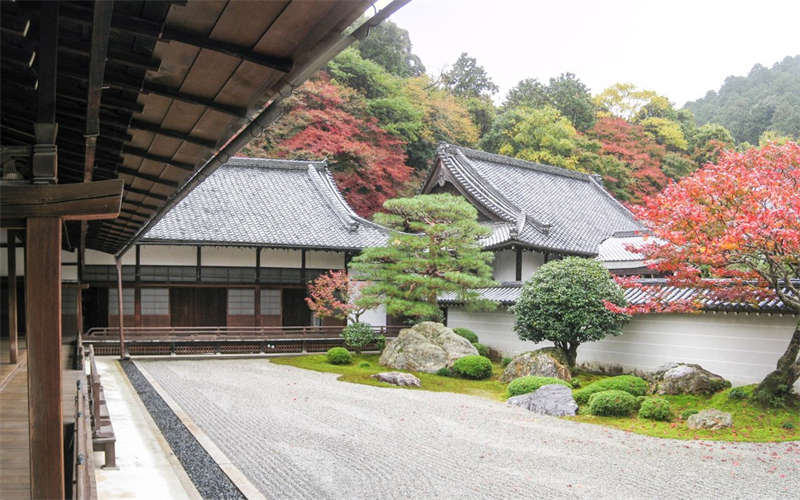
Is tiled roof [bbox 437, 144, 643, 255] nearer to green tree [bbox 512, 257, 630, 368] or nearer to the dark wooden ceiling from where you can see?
green tree [bbox 512, 257, 630, 368]

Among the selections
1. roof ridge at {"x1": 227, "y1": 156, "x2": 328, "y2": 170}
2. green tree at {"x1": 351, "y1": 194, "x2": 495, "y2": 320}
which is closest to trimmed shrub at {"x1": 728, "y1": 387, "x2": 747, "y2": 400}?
green tree at {"x1": 351, "y1": 194, "x2": 495, "y2": 320}

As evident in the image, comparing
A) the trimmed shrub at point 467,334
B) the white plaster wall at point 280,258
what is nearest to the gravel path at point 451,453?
the trimmed shrub at point 467,334

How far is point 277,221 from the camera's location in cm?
2369

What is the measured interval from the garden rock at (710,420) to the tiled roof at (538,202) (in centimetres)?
1012

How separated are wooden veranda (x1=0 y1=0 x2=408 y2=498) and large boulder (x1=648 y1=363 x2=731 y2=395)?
450 inches

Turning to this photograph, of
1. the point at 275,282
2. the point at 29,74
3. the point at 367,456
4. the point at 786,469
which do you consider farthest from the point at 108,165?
the point at 275,282

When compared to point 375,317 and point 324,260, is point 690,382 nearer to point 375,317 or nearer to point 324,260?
point 375,317

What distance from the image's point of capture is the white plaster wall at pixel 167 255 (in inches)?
839

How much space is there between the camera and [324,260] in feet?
Result: 78.3

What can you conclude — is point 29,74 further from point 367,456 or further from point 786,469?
point 786,469

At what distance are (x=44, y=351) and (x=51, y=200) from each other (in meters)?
0.74

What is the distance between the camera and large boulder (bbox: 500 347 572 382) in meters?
15.2

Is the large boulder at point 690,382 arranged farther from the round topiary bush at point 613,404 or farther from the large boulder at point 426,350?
the large boulder at point 426,350

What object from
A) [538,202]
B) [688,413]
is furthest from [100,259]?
[688,413]
